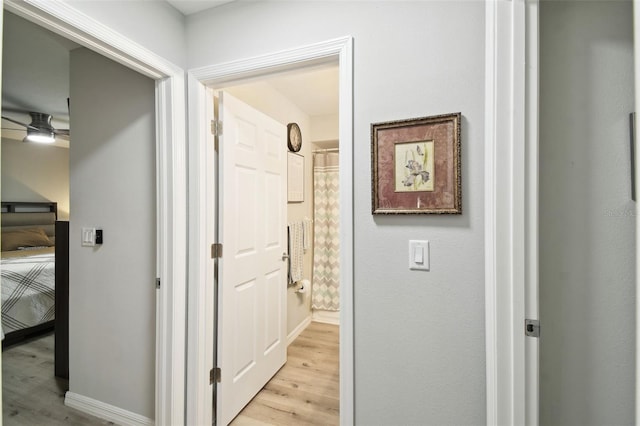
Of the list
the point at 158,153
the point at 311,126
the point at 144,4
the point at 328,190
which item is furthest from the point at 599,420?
the point at 311,126

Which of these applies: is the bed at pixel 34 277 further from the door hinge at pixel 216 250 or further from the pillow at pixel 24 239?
the door hinge at pixel 216 250

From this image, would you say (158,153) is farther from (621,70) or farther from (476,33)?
(621,70)

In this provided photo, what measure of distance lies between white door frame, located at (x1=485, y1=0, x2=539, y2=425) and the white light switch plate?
0.25 m

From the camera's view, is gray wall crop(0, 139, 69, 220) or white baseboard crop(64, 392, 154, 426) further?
gray wall crop(0, 139, 69, 220)

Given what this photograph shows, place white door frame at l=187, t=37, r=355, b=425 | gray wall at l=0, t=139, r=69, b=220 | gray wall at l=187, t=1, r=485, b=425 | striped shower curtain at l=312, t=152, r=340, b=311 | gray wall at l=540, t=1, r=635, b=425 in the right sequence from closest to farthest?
gray wall at l=540, t=1, r=635, b=425
gray wall at l=187, t=1, r=485, b=425
white door frame at l=187, t=37, r=355, b=425
striped shower curtain at l=312, t=152, r=340, b=311
gray wall at l=0, t=139, r=69, b=220

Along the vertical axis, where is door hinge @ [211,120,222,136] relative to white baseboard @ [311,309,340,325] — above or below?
above

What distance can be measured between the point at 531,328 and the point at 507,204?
0.42 meters

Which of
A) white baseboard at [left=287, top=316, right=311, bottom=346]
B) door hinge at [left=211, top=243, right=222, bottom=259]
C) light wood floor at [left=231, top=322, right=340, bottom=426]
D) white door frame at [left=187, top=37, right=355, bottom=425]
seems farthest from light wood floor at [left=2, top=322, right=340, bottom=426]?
door hinge at [left=211, top=243, right=222, bottom=259]

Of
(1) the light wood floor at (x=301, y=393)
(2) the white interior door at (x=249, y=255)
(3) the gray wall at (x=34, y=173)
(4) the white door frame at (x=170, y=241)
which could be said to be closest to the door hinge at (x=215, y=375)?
(2) the white interior door at (x=249, y=255)

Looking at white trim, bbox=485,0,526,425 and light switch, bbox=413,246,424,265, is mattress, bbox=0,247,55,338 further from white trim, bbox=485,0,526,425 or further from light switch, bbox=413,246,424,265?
white trim, bbox=485,0,526,425

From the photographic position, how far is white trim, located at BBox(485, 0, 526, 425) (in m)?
1.00

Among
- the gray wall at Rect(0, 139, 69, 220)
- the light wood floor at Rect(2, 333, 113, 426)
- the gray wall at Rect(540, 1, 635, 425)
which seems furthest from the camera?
the gray wall at Rect(0, 139, 69, 220)

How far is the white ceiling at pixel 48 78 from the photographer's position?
6.27 ft

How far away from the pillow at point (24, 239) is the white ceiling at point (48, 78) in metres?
1.73
